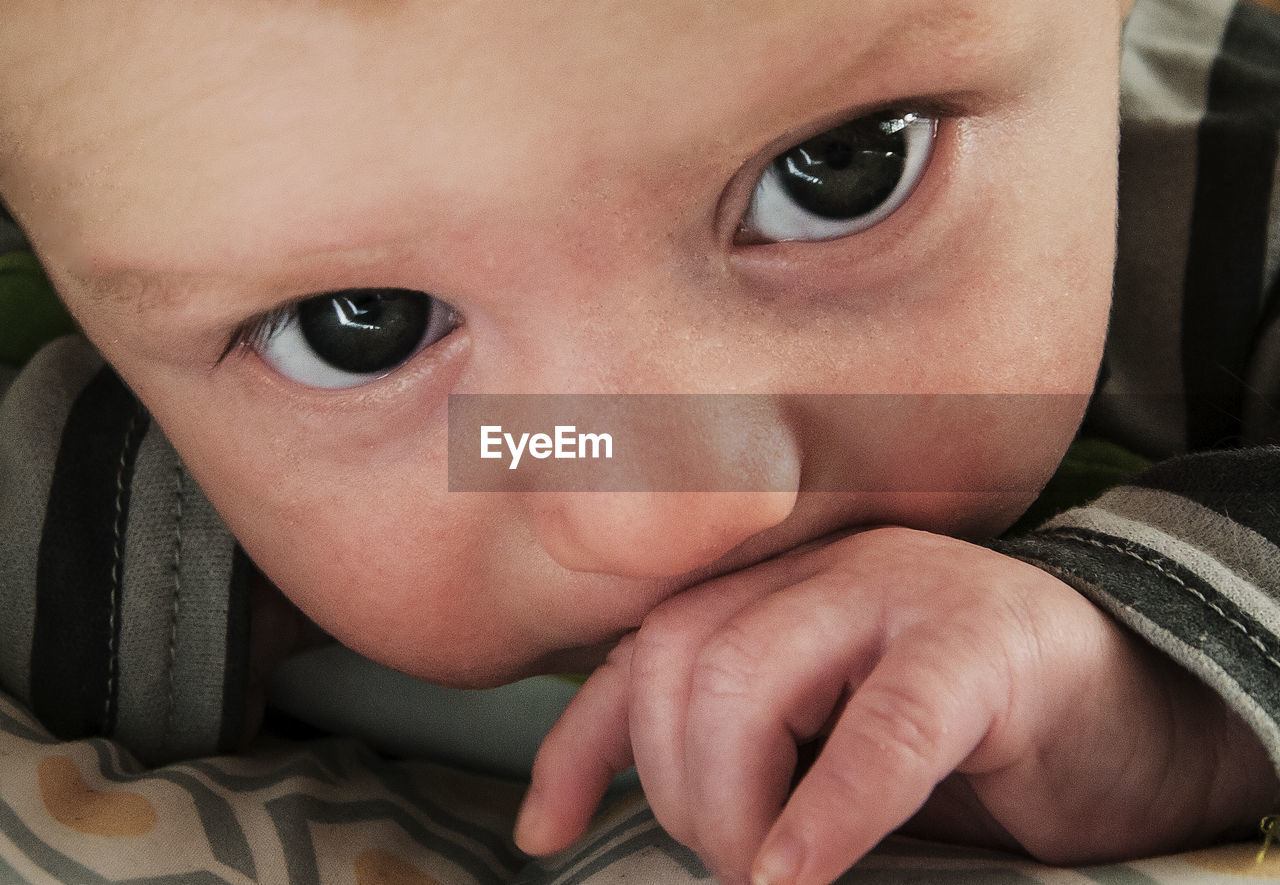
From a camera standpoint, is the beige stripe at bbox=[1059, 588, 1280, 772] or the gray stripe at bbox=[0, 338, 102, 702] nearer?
the beige stripe at bbox=[1059, 588, 1280, 772]

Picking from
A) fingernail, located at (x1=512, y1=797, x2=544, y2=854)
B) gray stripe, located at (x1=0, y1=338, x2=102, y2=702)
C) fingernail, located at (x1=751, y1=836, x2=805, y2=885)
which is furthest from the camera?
gray stripe, located at (x1=0, y1=338, x2=102, y2=702)

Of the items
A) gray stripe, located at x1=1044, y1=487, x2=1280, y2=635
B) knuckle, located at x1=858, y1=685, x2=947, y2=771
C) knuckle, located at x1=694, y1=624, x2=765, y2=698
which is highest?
gray stripe, located at x1=1044, y1=487, x2=1280, y2=635

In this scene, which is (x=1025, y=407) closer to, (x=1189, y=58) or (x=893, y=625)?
(x=893, y=625)

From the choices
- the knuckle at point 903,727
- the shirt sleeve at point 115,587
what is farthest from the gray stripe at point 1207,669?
the shirt sleeve at point 115,587

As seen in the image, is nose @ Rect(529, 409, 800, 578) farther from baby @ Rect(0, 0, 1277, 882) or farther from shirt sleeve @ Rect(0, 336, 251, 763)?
shirt sleeve @ Rect(0, 336, 251, 763)

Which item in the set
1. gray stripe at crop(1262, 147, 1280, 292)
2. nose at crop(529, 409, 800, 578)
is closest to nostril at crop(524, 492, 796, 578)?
nose at crop(529, 409, 800, 578)

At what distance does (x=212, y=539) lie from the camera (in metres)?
0.64

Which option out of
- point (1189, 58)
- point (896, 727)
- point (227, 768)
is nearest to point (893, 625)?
point (896, 727)

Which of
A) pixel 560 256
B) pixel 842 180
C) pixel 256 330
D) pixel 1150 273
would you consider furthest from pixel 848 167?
pixel 1150 273

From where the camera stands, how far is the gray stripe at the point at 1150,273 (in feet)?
2.29

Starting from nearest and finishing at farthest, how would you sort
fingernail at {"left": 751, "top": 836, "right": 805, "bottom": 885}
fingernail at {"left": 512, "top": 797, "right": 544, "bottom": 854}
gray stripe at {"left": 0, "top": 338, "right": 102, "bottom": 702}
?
fingernail at {"left": 751, "top": 836, "right": 805, "bottom": 885} → fingernail at {"left": 512, "top": 797, "right": 544, "bottom": 854} → gray stripe at {"left": 0, "top": 338, "right": 102, "bottom": 702}

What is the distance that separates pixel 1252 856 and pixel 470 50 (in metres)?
0.36

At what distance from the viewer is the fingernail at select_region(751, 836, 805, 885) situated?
1.05 feet

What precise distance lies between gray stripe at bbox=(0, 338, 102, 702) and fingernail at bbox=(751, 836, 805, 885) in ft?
1.47
